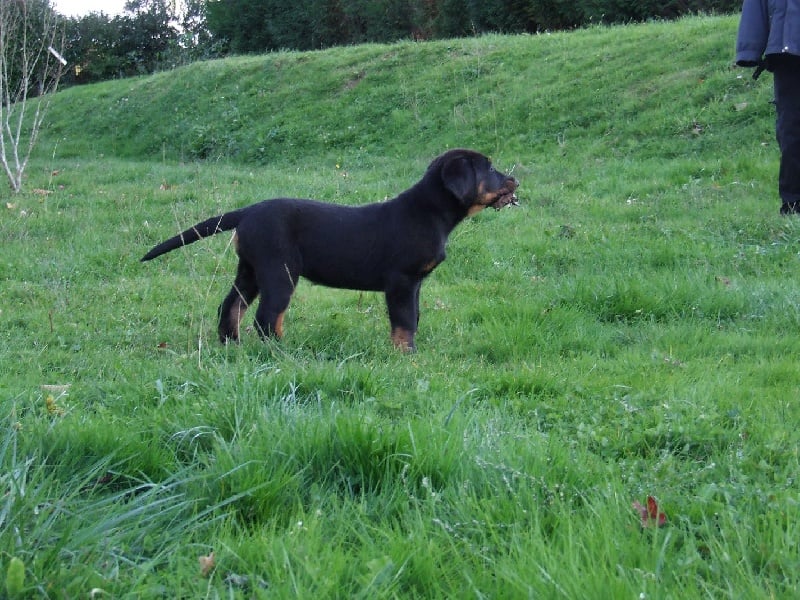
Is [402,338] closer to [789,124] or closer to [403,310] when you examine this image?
[403,310]

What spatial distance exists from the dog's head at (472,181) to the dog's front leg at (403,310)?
2.32ft

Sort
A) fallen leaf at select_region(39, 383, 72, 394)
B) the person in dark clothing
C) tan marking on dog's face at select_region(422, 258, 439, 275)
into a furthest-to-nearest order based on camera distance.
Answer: the person in dark clothing
tan marking on dog's face at select_region(422, 258, 439, 275)
fallen leaf at select_region(39, 383, 72, 394)

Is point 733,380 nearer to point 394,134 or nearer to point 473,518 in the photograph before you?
point 473,518

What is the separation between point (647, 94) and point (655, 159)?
2.68 meters

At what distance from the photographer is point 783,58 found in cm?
835

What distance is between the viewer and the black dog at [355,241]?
228 inches

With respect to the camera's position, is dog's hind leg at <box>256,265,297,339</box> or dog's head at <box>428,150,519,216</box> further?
dog's head at <box>428,150,519,216</box>

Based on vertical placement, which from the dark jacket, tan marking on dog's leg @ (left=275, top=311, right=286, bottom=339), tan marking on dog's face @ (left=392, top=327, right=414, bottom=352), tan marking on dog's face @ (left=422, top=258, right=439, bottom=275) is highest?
the dark jacket

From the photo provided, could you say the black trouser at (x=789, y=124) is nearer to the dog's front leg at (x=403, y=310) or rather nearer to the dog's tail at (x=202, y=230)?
the dog's front leg at (x=403, y=310)

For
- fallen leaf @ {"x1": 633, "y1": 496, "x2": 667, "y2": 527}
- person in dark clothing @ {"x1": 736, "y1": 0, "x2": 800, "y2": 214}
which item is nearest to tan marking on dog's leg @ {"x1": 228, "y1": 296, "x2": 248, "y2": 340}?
fallen leaf @ {"x1": 633, "y1": 496, "x2": 667, "y2": 527}

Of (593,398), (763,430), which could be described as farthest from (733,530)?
(593,398)

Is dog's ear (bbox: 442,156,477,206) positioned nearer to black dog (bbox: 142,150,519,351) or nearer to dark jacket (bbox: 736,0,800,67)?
black dog (bbox: 142,150,519,351)

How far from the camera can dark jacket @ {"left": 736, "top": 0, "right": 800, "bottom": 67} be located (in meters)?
8.20

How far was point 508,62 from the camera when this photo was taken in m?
17.6
